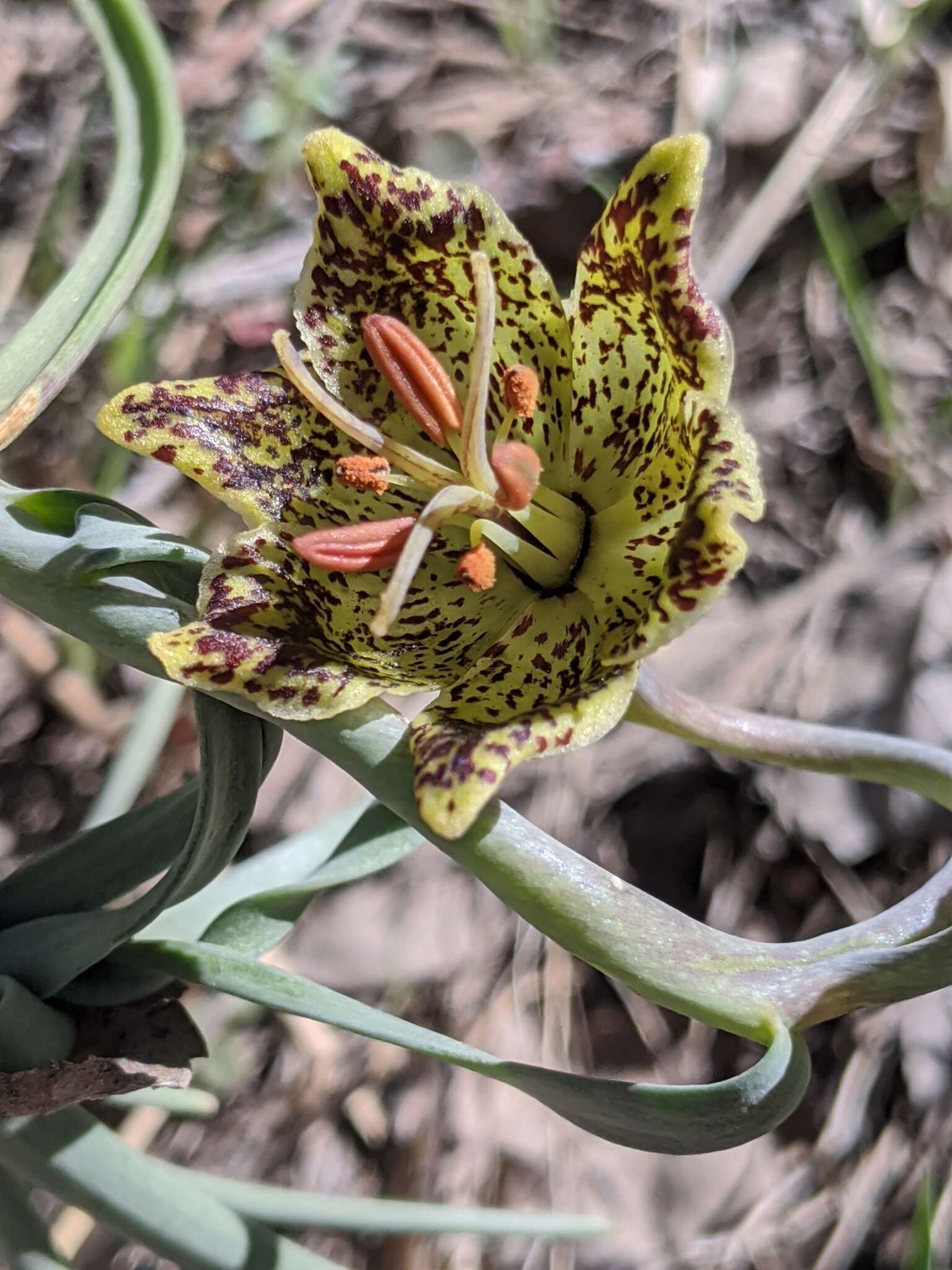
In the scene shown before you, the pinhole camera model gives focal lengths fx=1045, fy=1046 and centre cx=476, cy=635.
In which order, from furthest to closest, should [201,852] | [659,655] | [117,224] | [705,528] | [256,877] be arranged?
[659,655] → [256,877] → [117,224] → [201,852] → [705,528]

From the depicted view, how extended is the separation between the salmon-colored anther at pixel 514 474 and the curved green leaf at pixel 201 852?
0.31 metres

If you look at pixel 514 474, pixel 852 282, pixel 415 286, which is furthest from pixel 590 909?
pixel 852 282

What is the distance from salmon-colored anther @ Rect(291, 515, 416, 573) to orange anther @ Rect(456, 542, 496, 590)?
0.21ft

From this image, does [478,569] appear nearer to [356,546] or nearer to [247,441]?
[356,546]

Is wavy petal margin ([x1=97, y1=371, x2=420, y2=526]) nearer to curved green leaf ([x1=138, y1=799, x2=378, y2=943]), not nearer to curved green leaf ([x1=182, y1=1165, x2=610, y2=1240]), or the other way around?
curved green leaf ([x1=138, y1=799, x2=378, y2=943])

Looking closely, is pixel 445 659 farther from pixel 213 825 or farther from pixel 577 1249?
pixel 577 1249

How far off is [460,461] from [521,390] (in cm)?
9

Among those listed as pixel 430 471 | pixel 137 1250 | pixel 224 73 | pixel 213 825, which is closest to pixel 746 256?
pixel 224 73

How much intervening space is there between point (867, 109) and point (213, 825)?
7.43ft

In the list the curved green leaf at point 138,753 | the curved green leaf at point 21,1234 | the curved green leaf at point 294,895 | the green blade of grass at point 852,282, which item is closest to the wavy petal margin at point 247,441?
the curved green leaf at point 294,895

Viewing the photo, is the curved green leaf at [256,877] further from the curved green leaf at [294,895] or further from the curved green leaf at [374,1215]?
the curved green leaf at [374,1215]

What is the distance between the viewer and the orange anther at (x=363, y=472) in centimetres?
97

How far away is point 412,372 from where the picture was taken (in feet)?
3.31

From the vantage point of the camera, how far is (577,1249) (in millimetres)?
1697
